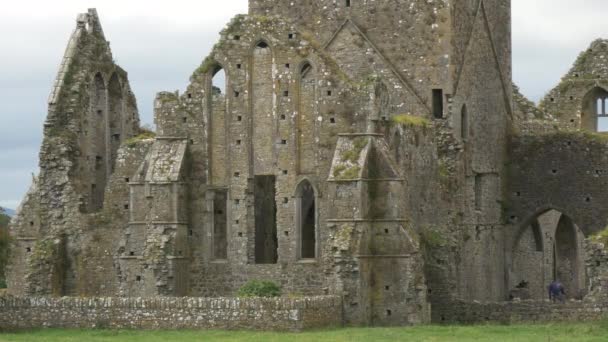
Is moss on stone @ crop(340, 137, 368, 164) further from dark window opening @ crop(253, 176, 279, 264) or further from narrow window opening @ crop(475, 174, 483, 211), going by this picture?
narrow window opening @ crop(475, 174, 483, 211)

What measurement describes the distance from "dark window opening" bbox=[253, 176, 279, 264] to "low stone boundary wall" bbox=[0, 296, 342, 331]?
5213mm

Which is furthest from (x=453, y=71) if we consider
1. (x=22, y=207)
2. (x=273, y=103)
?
(x=22, y=207)

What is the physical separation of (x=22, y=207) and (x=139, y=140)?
158 inches

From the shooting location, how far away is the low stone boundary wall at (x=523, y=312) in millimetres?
53406

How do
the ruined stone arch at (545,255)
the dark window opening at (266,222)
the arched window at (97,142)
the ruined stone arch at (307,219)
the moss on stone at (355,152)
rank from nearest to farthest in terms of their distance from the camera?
1. the moss on stone at (355,152)
2. the ruined stone arch at (307,219)
3. the dark window opening at (266,222)
4. the arched window at (97,142)
5. the ruined stone arch at (545,255)

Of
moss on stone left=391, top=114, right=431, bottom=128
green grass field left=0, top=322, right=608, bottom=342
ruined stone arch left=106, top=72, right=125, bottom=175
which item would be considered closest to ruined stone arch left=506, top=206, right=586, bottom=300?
moss on stone left=391, top=114, right=431, bottom=128

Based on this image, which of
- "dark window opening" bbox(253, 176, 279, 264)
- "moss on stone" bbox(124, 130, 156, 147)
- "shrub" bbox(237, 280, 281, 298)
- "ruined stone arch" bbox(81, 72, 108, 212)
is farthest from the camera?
"ruined stone arch" bbox(81, 72, 108, 212)

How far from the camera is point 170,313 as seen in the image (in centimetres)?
4981

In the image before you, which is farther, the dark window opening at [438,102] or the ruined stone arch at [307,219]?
the dark window opening at [438,102]

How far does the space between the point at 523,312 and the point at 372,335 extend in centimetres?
814

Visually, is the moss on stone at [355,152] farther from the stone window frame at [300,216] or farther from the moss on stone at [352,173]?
the stone window frame at [300,216]

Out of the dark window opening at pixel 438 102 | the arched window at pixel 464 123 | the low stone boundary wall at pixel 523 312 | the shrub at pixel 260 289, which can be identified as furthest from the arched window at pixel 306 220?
the arched window at pixel 464 123

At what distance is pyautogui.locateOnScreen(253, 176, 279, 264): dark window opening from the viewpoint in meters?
56.6

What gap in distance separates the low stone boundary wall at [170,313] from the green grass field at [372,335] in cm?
57
